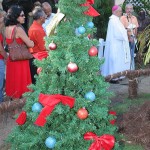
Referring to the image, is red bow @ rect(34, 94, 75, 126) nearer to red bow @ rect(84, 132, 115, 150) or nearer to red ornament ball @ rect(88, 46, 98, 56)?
red bow @ rect(84, 132, 115, 150)

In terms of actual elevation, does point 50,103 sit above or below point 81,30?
below

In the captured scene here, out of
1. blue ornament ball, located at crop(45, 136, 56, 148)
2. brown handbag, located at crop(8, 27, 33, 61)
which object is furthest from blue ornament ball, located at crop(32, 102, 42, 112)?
brown handbag, located at crop(8, 27, 33, 61)

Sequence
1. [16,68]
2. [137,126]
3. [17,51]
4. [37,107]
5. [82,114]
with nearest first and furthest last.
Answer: [82,114] < [37,107] < [137,126] < [17,51] < [16,68]

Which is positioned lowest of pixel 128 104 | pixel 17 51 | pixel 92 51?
pixel 128 104

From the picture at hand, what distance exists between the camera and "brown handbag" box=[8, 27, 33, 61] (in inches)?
227

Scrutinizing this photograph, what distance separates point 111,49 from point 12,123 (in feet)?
10.5

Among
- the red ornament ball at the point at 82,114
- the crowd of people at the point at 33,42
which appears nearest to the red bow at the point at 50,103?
the red ornament ball at the point at 82,114

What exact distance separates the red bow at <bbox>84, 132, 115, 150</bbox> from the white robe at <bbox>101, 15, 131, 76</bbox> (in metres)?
4.17

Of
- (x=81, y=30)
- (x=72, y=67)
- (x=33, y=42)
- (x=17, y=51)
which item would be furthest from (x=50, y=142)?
(x=33, y=42)

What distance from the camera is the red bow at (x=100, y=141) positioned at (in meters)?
3.83

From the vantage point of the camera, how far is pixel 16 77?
606 cm

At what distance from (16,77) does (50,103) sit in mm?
2416

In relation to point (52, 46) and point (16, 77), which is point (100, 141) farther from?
point (16, 77)

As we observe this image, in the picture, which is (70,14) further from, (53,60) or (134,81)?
(134,81)
